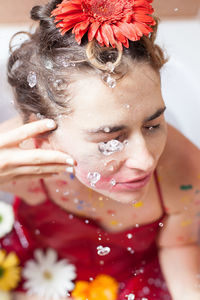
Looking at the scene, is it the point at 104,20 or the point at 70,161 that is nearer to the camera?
the point at 104,20

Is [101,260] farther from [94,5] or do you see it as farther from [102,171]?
[94,5]

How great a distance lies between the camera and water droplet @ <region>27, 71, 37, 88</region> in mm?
925

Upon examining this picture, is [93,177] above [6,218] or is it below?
above

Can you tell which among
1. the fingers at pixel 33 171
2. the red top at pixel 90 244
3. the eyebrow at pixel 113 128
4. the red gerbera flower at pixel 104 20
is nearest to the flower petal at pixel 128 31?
the red gerbera flower at pixel 104 20

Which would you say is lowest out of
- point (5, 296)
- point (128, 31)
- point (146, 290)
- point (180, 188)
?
point (146, 290)

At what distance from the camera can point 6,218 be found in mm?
1335

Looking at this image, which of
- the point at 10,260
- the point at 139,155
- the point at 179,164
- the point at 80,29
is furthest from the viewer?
the point at 10,260

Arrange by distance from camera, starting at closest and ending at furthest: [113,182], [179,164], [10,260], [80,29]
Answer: [80,29], [113,182], [179,164], [10,260]

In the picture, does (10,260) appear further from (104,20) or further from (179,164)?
(104,20)

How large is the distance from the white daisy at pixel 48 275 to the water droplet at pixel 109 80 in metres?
0.70

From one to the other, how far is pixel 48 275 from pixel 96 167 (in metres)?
0.54

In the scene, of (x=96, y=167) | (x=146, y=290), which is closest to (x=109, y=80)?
(x=96, y=167)

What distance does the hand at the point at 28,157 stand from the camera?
0.92 m

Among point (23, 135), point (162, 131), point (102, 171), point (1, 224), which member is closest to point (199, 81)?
point (162, 131)
